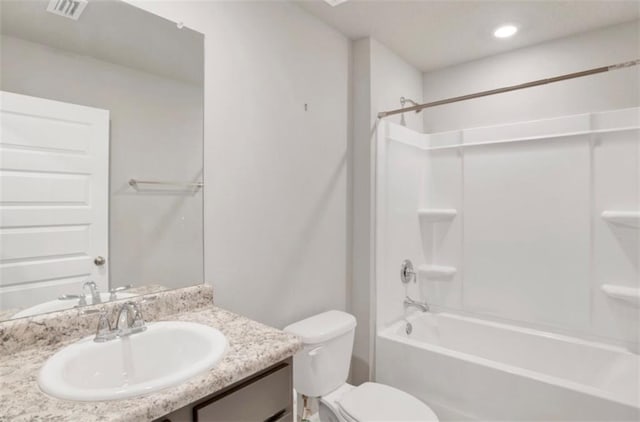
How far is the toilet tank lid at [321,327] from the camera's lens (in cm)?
170

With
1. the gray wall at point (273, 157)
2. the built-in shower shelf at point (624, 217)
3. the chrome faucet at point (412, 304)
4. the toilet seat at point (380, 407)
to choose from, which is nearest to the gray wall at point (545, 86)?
the built-in shower shelf at point (624, 217)

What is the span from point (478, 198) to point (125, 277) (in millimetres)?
2364

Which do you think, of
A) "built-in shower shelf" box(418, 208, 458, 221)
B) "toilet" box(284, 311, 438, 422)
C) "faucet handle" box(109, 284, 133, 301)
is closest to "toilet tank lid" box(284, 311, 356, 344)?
"toilet" box(284, 311, 438, 422)

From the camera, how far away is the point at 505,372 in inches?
68.0

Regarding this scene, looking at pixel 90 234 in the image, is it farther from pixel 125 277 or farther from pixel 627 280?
pixel 627 280

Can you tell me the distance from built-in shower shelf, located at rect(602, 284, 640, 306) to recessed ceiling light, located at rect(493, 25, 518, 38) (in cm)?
171

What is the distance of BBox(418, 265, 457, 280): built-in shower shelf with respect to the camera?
265 cm

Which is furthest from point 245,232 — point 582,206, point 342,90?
point 582,206

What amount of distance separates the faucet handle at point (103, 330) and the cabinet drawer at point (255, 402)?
0.43 m

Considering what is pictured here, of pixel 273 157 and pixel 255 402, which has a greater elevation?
pixel 273 157

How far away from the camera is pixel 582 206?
2170 mm

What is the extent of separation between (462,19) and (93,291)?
7.81 feet

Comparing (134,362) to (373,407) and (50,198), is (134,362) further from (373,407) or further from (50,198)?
(373,407)

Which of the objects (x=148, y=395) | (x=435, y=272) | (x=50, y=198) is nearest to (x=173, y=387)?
(x=148, y=395)
